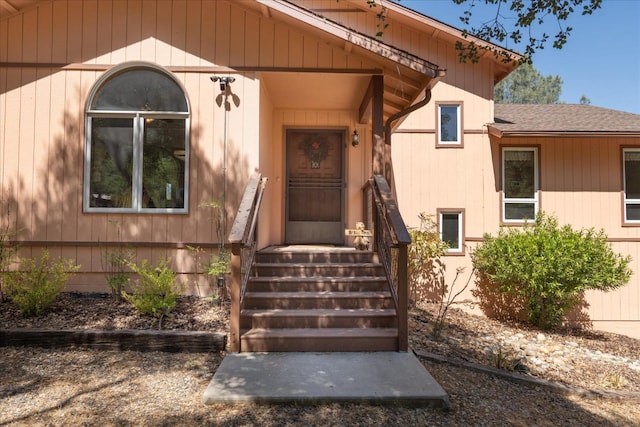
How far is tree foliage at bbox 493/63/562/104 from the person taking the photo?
108ft

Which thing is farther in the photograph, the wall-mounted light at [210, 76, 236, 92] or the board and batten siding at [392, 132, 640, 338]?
the board and batten siding at [392, 132, 640, 338]

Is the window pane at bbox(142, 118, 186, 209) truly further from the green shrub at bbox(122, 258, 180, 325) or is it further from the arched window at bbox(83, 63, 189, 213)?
the green shrub at bbox(122, 258, 180, 325)

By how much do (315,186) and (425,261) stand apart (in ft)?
8.21

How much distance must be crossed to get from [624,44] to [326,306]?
14.6m

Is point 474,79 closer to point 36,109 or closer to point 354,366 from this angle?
point 354,366

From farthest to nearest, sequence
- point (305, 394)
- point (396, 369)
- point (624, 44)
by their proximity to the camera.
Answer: point (624, 44) → point (396, 369) → point (305, 394)

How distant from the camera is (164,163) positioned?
18.6ft

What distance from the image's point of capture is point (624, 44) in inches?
524

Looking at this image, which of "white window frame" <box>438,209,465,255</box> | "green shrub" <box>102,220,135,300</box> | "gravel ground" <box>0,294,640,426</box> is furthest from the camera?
"white window frame" <box>438,209,465,255</box>

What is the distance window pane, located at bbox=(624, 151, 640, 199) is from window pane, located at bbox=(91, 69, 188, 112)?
27.9 ft

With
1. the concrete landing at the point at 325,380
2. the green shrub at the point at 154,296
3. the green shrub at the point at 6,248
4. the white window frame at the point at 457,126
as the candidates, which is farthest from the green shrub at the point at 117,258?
the white window frame at the point at 457,126

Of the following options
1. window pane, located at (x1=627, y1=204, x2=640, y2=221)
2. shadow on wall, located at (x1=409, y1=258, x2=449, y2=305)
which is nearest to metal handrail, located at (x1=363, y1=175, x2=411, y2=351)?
shadow on wall, located at (x1=409, y1=258, x2=449, y2=305)

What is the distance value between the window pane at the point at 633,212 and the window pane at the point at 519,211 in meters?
1.95

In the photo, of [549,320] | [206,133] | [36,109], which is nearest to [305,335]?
[206,133]
